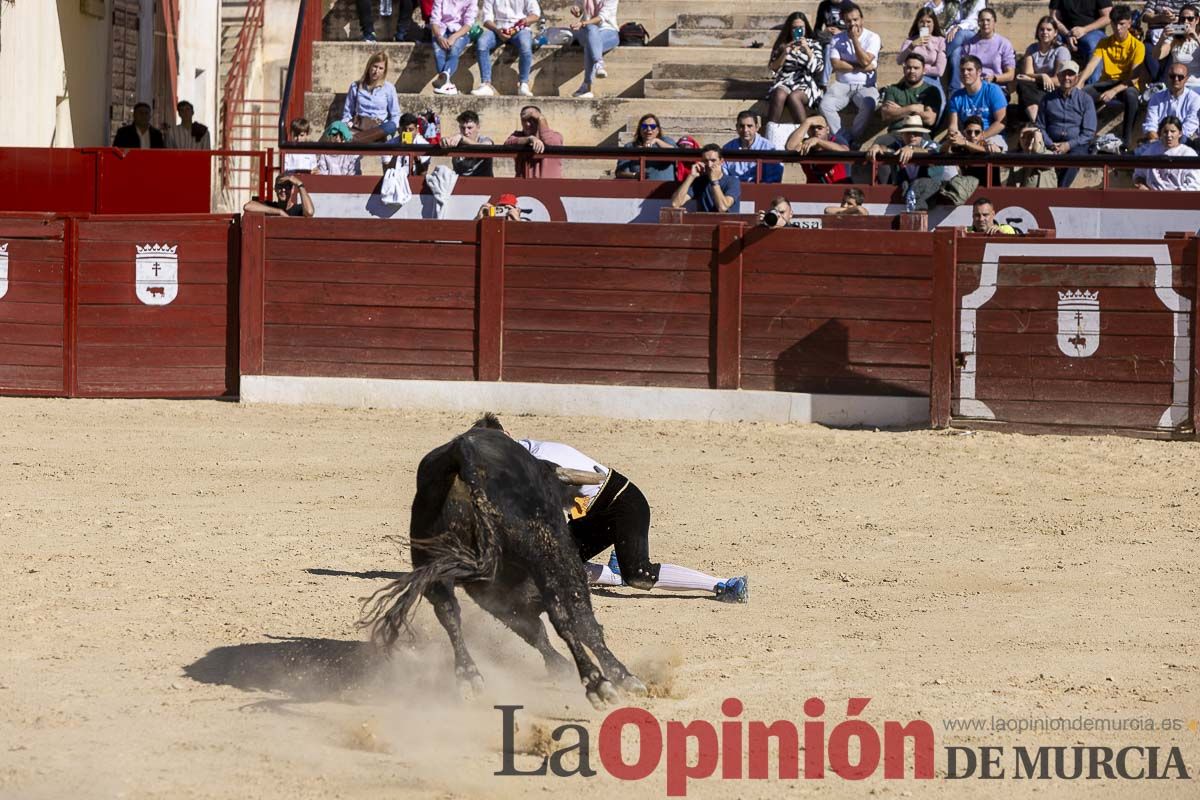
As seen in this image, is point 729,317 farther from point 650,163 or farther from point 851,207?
point 650,163

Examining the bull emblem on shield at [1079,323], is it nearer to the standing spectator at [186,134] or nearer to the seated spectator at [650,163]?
the seated spectator at [650,163]

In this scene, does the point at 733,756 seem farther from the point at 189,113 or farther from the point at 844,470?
the point at 189,113

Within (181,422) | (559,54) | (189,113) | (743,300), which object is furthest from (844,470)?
(189,113)

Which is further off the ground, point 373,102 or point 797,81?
point 797,81

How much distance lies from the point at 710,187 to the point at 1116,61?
3.94 m

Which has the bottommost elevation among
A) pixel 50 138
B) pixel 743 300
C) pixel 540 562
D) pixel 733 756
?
pixel 733 756

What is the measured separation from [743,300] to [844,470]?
2303 mm

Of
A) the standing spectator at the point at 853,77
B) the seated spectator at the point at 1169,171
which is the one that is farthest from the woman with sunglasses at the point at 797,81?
the seated spectator at the point at 1169,171

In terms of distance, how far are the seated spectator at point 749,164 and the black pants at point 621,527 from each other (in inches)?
273

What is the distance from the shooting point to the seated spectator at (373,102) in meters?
14.2

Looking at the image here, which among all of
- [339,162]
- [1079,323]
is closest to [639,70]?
[339,162]

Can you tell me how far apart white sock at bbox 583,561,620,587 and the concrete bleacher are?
825 centimetres

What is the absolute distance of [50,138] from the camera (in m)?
15.9

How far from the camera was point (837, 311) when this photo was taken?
37.3ft
